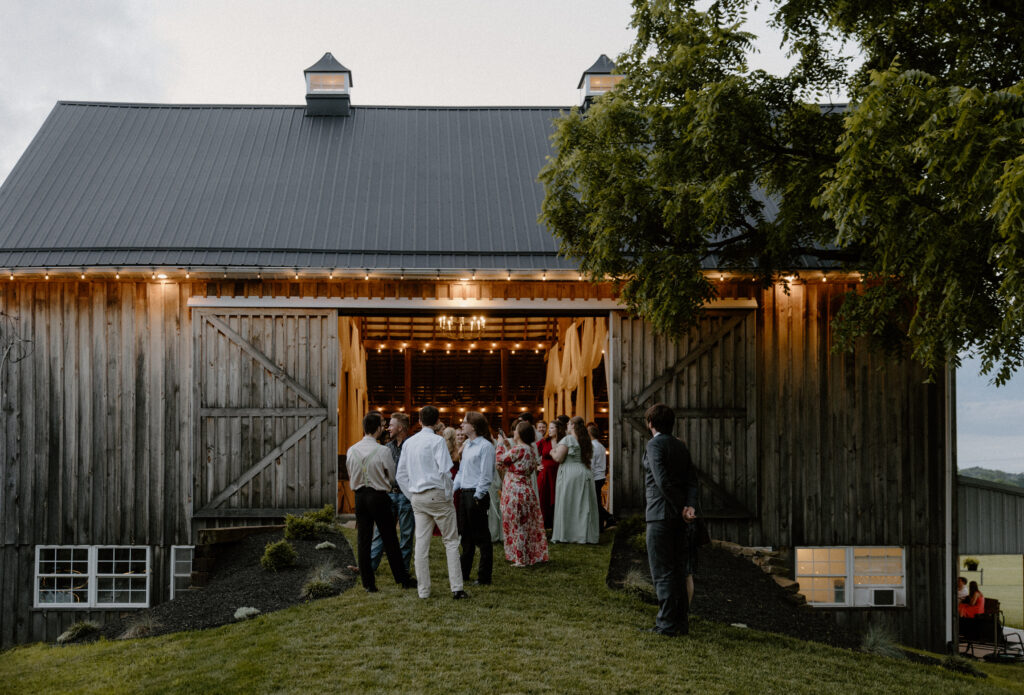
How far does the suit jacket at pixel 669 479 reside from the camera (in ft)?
24.4

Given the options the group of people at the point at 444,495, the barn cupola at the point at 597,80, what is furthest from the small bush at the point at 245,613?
the barn cupola at the point at 597,80

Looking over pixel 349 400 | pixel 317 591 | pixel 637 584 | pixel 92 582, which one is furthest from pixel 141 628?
pixel 349 400

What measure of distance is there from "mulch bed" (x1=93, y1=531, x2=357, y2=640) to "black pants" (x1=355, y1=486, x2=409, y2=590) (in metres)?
0.58

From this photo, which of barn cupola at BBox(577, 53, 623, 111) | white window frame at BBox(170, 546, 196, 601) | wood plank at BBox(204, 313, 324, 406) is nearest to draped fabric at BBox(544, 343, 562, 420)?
barn cupola at BBox(577, 53, 623, 111)

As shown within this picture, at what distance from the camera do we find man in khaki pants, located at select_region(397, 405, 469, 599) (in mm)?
8281

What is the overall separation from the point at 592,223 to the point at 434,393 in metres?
13.9

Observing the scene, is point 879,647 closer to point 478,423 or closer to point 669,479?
point 669,479

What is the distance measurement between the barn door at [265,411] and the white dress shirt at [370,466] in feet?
14.9

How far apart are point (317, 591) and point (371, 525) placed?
100 cm

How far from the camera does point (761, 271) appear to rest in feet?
36.9

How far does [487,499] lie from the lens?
348 inches

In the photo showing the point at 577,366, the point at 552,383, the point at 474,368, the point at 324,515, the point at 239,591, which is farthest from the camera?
the point at 474,368

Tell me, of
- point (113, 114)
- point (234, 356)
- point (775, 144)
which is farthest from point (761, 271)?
point (113, 114)

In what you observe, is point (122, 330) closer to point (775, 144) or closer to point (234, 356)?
point (234, 356)
